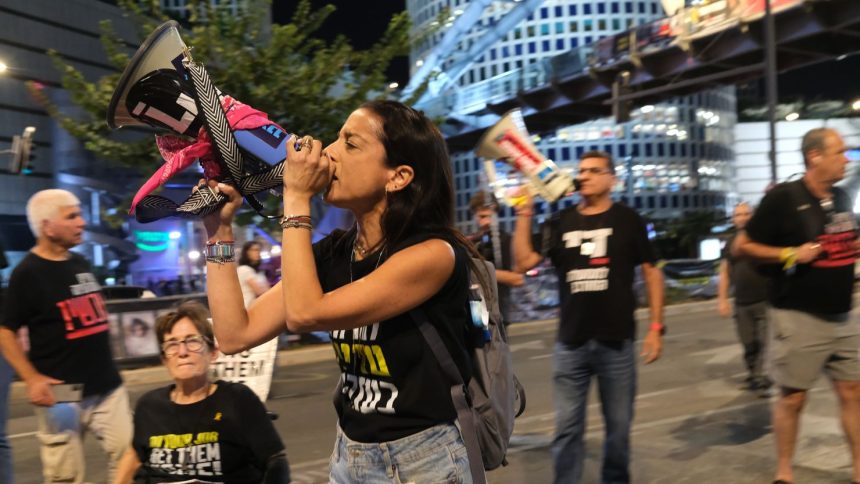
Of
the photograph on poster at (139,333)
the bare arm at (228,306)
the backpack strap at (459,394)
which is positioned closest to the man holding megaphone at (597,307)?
the backpack strap at (459,394)

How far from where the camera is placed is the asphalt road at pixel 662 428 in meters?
5.74

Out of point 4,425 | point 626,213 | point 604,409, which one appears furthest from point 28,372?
point 626,213

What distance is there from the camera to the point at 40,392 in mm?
4402

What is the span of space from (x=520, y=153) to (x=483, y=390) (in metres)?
3.06

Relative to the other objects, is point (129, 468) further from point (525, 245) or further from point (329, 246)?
point (525, 245)

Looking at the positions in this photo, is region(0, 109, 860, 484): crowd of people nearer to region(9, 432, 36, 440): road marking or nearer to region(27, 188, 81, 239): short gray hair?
region(27, 188, 81, 239): short gray hair

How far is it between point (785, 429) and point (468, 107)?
40.4m

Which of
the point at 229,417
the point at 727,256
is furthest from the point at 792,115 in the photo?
the point at 229,417

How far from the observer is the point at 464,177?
110750mm

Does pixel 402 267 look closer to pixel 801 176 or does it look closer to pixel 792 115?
pixel 801 176

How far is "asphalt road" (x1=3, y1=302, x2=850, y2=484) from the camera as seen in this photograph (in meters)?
5.74

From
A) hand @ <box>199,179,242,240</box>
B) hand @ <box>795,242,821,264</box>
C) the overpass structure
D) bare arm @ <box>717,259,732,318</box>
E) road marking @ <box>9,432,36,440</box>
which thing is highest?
the overpass structure

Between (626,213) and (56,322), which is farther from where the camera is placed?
(626,213)

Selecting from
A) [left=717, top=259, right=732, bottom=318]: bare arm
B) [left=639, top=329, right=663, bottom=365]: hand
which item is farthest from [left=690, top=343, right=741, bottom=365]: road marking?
Answer: [left=639, top=329, right=663, bottom=365]: hand
